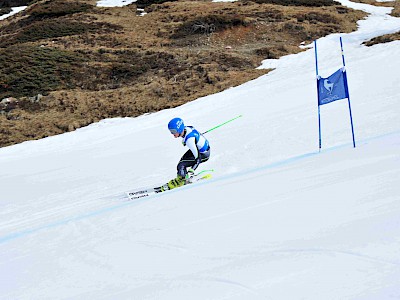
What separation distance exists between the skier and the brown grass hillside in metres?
11.5

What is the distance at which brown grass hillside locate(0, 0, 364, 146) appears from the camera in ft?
74.2

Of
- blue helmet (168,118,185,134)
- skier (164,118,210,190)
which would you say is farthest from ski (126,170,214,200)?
blue helmet (168,118,185,134)

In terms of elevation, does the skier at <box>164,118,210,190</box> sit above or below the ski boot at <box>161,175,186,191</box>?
above

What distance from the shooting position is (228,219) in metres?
5.97

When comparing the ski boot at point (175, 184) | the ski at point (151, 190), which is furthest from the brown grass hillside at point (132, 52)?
the ski boot at point (175, 184)

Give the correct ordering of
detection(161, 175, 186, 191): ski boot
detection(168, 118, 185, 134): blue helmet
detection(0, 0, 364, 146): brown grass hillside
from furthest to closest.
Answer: detection(0, 0, 364, 146): brown grass hillside
detection(161, 175, 186, 191): ski boot
detection(168, 118, 185, 134): blue helmet

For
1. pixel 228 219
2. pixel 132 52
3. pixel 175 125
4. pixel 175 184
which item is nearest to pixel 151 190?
pixel 175 184

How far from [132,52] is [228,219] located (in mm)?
25837

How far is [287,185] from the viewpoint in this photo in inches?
281

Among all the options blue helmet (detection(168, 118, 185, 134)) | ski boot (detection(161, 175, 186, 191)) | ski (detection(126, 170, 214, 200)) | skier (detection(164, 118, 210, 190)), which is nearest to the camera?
blue helmet (detection(168, 118, 185, 134))

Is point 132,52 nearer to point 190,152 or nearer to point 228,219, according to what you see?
point 190,152

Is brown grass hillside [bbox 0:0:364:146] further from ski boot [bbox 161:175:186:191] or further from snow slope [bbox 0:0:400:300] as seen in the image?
ski boot [bbox 161:175:186:191]

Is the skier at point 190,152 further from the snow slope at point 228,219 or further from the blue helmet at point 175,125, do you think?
the snow slope at point 228,219

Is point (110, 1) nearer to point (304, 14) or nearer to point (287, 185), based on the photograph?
point (304, 14)
